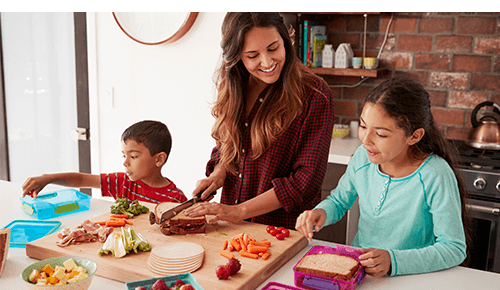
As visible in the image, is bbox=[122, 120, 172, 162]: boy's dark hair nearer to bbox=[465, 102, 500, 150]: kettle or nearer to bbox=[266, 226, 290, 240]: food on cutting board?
bbox=[266, 226, 290, 240]: food on cutting board

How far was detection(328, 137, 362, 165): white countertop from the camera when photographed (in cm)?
248

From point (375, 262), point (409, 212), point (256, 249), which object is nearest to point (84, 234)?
point (256, 249)

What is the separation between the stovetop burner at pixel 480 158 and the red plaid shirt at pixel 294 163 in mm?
1096

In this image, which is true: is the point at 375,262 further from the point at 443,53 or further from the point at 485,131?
the point at 443,53

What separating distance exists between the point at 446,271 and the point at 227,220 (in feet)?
2.17

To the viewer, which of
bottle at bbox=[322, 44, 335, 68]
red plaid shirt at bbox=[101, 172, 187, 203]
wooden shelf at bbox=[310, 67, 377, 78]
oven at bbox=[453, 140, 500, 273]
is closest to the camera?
red plaid shirt at bbox=[101, 172, 187, 203]

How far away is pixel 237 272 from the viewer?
1.13m

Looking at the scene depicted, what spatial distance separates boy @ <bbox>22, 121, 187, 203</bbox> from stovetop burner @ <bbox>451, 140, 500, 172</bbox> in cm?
152

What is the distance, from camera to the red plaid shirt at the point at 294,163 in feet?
5.07

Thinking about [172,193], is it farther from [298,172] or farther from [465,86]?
[465,86]

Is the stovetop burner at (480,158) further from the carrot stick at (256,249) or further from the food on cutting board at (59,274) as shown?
the food on cutting board at (59,274)

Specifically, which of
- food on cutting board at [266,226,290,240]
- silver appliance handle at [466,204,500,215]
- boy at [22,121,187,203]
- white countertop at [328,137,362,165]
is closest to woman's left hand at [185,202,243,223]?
food on cutting board at [266,226,290,240]

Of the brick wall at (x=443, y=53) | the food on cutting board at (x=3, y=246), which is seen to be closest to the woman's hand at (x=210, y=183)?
→ the food on cutting board at (x=3, y=246)

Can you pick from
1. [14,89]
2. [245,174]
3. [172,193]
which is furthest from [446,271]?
[14,89]
